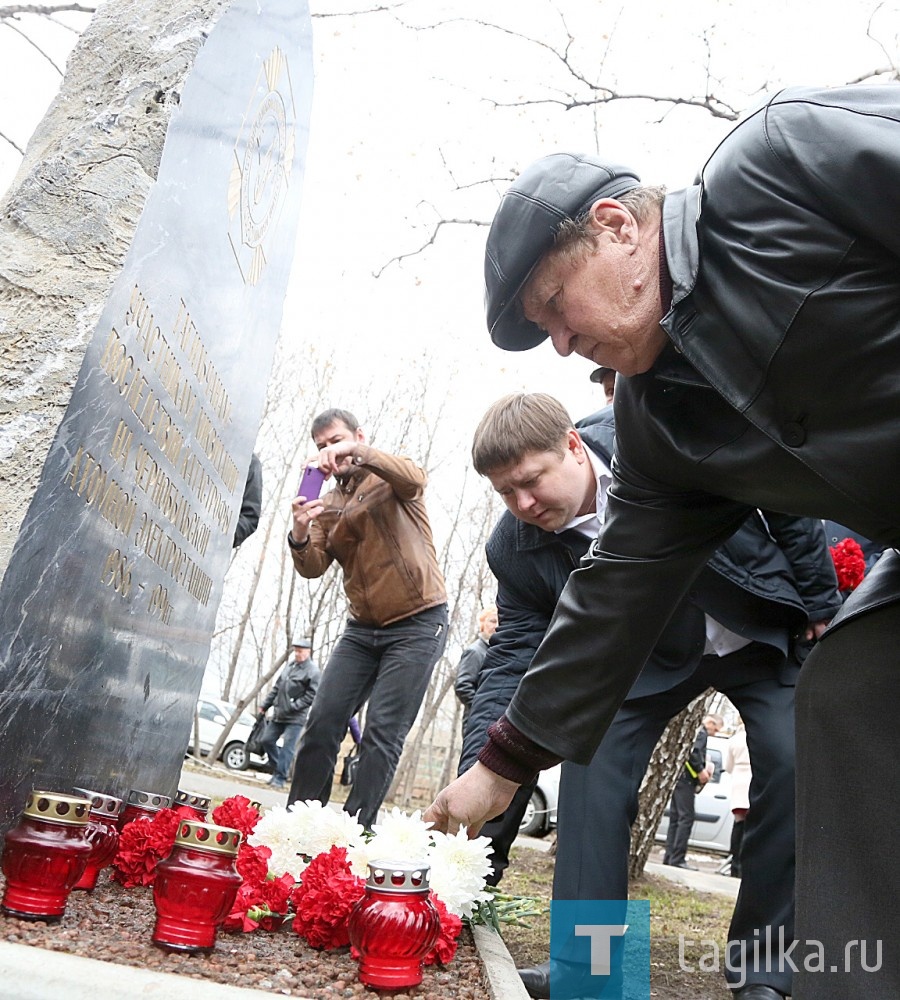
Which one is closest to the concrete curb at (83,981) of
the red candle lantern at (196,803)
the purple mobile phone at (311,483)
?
the red candle lantern at (196,803)

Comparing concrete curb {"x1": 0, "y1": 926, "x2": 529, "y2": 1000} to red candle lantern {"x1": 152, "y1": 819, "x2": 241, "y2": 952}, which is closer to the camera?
concrete curb {"x1": 0, "y1": 926, "x2": 529, "y2": 1000}

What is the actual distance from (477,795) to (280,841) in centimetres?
59

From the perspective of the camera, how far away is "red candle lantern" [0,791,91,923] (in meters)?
1.64

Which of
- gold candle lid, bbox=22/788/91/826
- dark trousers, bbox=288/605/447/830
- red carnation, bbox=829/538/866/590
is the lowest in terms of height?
gold candle lid, bbox=22/788/91/826

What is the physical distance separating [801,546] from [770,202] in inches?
67.6

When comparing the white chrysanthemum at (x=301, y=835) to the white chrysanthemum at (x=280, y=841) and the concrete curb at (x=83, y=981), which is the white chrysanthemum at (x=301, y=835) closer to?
the white chrysanthemum at (x=280, y=841)

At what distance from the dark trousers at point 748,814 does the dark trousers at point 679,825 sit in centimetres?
815

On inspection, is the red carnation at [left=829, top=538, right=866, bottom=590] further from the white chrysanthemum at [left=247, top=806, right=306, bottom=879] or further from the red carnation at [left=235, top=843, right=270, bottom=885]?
the red carnation at [left=235, top=843, right=270, bottom=885]

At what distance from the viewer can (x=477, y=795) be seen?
218 centimetres

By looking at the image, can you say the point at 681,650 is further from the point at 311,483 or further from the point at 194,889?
the point at 311,483

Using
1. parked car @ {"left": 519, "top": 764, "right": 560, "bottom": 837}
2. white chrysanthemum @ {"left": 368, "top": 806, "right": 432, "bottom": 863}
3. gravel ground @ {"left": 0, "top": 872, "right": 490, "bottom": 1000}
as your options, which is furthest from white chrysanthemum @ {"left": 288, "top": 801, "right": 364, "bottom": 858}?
parked car @ {"left": 519, "top": 764, "right": 560, "bottom": 837}

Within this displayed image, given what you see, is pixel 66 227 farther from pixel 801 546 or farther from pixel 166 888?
pixel 801 546

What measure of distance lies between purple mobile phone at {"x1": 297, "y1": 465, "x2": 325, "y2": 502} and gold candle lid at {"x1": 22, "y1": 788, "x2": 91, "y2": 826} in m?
2.80

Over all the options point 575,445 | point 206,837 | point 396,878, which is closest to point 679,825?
point 575,445
